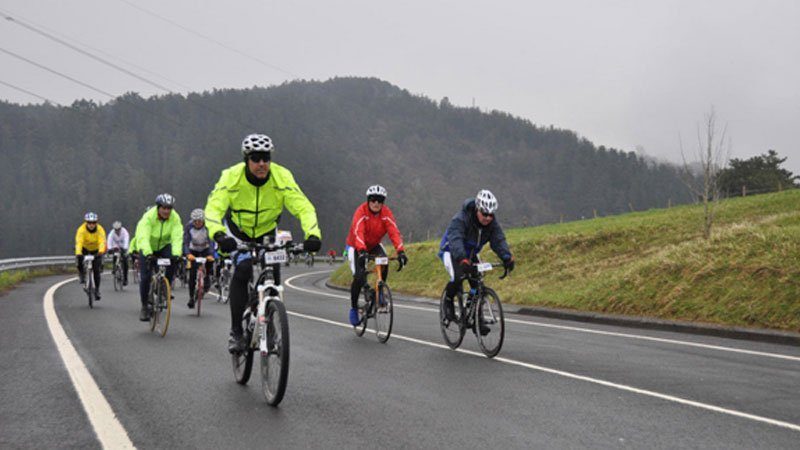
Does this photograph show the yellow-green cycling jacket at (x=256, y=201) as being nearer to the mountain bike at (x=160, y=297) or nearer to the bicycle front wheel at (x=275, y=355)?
the bicycle front wheel at (x=275, y=355)

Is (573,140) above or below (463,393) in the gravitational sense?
above

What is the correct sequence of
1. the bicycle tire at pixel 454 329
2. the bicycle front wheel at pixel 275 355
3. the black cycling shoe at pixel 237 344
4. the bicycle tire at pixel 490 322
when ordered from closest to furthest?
the bicycle front wheel at pixel 275 355 → the black cycling shoe at pixel 237 344 → the bicycle tire at pixel 490 322 → the bicycle tire at pixel 454 329

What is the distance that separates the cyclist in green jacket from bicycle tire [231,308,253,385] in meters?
4.45

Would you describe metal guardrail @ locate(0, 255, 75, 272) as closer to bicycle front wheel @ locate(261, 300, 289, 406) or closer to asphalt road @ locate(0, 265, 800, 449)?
asphalt road @ locate(0, 265, 800, 449)

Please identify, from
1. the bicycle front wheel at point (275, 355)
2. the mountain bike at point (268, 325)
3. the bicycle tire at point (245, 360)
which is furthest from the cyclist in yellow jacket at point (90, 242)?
the bicycle front wheel at point (275, 355)

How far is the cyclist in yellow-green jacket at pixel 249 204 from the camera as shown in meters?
6.11

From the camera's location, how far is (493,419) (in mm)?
5211

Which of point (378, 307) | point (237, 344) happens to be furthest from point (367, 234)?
point (237, 344)

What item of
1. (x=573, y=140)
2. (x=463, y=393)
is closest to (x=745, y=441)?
(x=463, y=393)

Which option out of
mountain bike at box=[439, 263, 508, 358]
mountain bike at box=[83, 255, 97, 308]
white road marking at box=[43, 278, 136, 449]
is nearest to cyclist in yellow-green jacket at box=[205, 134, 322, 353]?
white road marking at box=[43, 278, 136, 449]

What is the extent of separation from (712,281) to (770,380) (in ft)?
23.5

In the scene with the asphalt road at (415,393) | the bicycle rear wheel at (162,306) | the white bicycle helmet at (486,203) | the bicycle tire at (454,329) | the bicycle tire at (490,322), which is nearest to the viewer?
the asphalt road at (415,393)

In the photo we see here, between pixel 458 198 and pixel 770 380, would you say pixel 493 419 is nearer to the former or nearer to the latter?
pixel 770 380

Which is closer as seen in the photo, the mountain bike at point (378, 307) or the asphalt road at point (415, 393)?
the asphalt road at point (415, 393)
